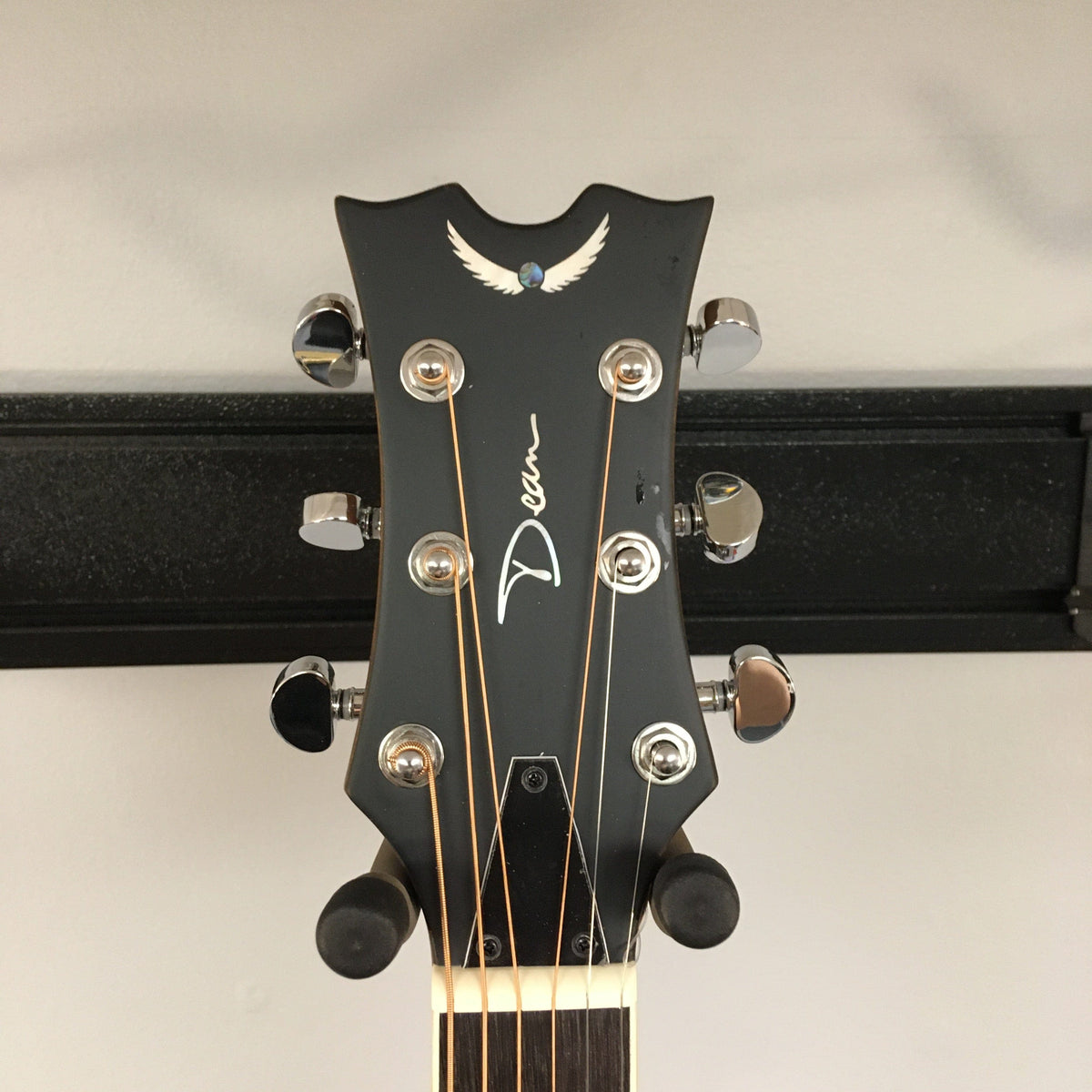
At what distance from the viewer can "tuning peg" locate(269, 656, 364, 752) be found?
20.2 inches

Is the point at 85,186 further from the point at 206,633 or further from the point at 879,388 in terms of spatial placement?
the point at 879,388

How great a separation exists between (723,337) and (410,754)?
30 cm

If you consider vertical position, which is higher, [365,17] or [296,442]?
[365,17]

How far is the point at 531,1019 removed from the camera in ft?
1.77

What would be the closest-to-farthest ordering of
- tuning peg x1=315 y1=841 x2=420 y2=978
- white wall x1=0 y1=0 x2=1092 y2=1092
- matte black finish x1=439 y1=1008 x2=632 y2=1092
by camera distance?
tuning peg x1=315 y1=841 x2=420 y2=978, matte black finish x1=439 y1=1008 x2=632 y2=1092, white wall x1=0 y1=0 x2=1092 y2=1092

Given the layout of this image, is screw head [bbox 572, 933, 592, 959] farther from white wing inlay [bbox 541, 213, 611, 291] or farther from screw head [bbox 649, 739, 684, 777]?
white wing inlay [bbox 541, 213, 611, 291]

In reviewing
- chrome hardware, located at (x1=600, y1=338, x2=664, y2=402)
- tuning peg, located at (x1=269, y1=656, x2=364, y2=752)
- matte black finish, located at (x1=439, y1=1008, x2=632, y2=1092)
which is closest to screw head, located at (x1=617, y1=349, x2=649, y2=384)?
chrome hardware, located at (x1=600, y1=338, x2=664, y2=402)

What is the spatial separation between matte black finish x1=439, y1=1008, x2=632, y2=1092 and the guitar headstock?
0.05m

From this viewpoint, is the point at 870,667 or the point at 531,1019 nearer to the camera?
the point at 531,1019

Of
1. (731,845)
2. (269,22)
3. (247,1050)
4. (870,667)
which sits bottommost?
(247,1050)

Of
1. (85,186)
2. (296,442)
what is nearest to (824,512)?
(296,442)

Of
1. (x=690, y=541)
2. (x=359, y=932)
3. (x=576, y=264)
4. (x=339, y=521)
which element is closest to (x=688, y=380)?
(x=690, y=541)

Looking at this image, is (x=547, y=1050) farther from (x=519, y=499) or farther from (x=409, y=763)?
(x=519, y=499)

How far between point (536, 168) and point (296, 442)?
29cm
